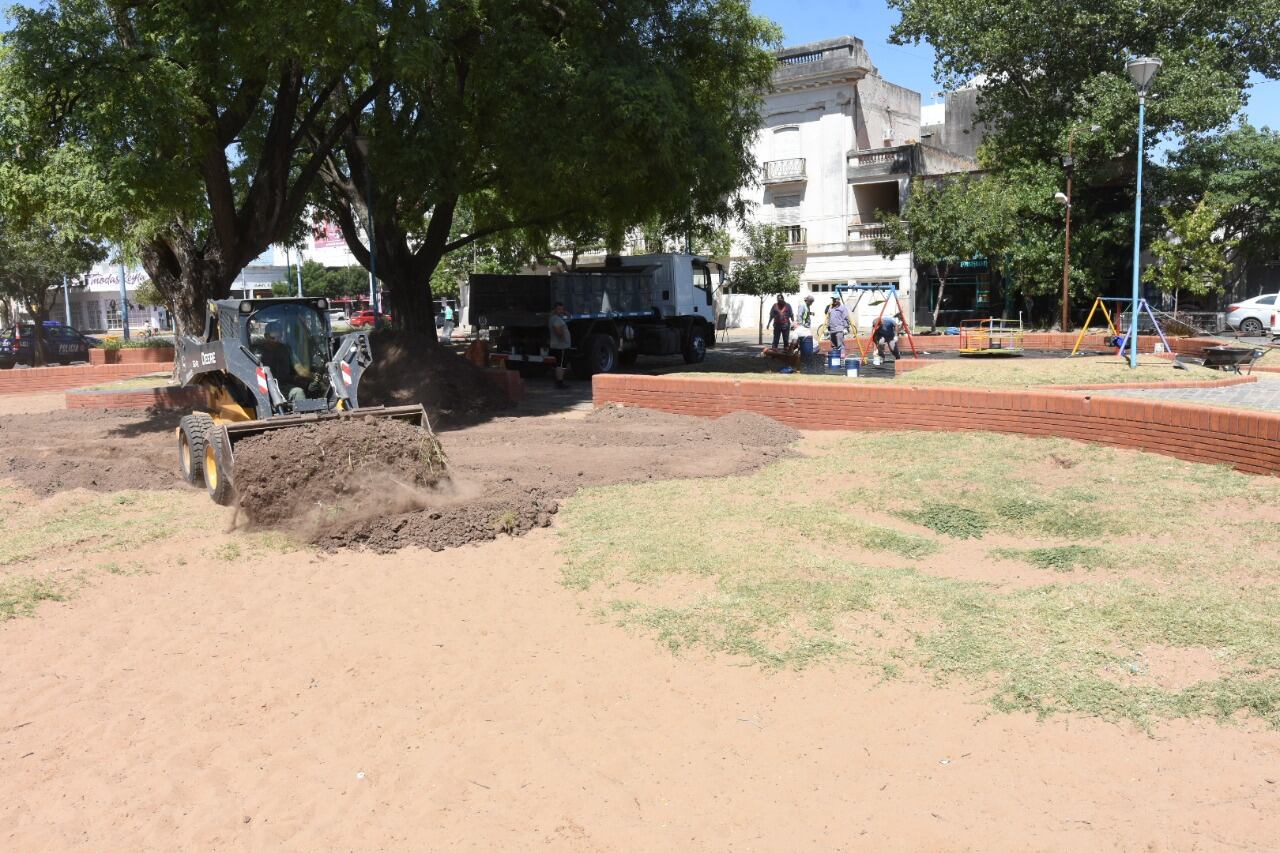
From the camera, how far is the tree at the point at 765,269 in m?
36.8

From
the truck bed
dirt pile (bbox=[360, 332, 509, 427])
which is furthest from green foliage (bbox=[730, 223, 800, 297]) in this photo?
dirt pile (bbox=[360, 332, 509, 427])

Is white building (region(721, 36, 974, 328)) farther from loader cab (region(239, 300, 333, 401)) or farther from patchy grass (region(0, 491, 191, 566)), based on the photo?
patchy grass (region(0, 491, 191, 566))

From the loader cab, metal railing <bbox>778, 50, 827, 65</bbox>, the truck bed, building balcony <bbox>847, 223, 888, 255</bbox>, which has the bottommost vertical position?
the loader cab

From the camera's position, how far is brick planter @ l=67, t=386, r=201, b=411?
17359mm

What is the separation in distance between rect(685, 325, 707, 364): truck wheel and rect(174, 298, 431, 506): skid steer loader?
1413cm

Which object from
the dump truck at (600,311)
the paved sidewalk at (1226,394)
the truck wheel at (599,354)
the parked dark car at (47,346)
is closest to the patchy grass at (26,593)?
the paved sidewalk at (1226,394)

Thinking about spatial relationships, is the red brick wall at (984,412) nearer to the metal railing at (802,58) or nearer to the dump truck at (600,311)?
the dump truck at (600,311)

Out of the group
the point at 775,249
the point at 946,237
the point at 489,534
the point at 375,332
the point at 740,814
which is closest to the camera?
the point at 740,814

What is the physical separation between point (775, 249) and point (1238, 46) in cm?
1514

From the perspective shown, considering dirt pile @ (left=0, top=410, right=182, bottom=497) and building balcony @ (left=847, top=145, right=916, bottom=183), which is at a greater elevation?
building balcony @ (left=847, top=145, right=916, bottom=183)

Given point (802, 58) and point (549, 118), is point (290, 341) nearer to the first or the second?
point (549, 118)

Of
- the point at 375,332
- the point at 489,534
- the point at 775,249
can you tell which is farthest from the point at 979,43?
the point at 489,534

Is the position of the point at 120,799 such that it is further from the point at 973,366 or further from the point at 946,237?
the point at 946,237

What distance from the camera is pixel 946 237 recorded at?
32.1m
